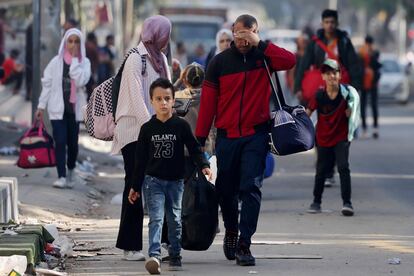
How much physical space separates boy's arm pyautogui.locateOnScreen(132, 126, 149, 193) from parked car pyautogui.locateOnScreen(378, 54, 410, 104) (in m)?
32.7

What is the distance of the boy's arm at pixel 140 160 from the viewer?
9.98 m

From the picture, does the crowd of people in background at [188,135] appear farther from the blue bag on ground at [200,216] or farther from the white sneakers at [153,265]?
the blue bag on ground at [200,216]

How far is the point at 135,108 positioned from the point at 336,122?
3947 millimetres

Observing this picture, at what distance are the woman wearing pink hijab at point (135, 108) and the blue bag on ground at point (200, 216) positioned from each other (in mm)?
430

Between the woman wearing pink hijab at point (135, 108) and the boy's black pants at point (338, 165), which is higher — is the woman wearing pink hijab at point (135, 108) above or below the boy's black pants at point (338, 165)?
above

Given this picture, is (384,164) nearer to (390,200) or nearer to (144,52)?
(390,200)

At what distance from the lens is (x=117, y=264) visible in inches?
413

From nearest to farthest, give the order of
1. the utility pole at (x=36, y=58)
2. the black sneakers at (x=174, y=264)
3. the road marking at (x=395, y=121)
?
the black sneakers at (x=174, y=264), the utility pole at (x=36, y=58), the road marking at (x=395, y=121)

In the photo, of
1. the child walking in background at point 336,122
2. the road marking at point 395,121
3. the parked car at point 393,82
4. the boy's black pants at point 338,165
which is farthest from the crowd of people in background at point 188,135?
the parked car at point 393,82

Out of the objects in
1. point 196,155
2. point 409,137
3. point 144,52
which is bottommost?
point 409,137

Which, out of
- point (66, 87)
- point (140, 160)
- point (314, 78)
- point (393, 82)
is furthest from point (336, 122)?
point (393, 82)

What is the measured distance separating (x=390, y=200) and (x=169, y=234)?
583 centimetres

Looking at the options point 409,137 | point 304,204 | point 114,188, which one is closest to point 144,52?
point 304,204

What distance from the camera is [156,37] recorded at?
10.7 metres
